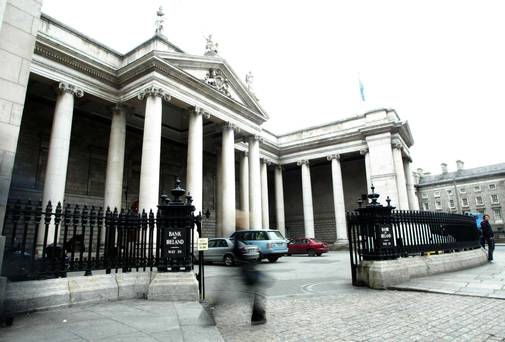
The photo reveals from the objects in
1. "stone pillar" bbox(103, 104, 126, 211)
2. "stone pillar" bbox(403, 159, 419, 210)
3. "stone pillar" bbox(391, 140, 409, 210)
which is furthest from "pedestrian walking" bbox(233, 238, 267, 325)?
"stone pillar" bbox(403, 159, 419, 210)

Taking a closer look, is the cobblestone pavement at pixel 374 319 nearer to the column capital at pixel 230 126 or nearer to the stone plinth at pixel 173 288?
the stone plinth at pixel 173 288

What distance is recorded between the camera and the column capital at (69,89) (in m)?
16.5

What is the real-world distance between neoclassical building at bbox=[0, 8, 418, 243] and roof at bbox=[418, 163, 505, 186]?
3113 cm

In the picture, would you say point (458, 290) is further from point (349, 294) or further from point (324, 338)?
point (324, 338)

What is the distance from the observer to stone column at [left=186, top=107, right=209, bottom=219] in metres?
19.2

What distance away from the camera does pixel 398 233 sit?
8797 millimetres

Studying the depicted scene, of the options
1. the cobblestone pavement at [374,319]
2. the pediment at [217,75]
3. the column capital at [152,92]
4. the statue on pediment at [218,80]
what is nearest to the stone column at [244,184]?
the pediment at [217,75]

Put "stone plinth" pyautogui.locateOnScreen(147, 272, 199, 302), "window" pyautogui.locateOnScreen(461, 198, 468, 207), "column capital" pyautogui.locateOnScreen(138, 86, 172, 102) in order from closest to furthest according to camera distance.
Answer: "stone plinth" pyautogui.locateOnScreen(147, 272, 199, 302) < "column capital" pyautogui.locateOnScreen(138, 86, 172, 102) < "window" pyautogui.locateOnScreen(461, 198, 468, 207)

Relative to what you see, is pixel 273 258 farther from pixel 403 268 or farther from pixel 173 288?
pixel 173 288

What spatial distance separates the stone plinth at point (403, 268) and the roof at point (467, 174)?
179ft

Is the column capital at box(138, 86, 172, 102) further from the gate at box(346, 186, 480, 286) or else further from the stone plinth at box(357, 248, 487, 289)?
the stone plinth at box(357, 248, 487, 289)

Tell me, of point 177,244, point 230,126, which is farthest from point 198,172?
point 177,244

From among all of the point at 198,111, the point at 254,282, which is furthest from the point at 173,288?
the point at 198,111

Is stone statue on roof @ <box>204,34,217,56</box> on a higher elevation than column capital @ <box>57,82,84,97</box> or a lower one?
higher
